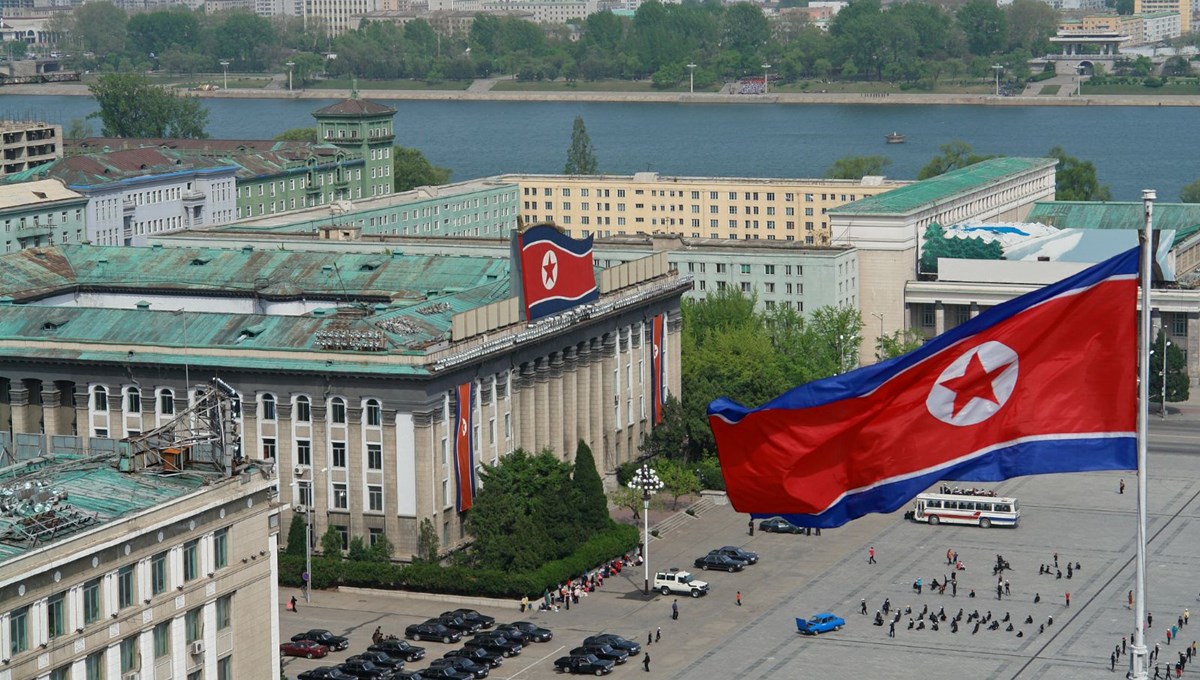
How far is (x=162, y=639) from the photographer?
212 feet

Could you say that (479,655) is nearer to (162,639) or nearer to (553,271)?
(162,639)

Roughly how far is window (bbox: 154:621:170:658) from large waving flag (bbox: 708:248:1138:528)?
26829 mm

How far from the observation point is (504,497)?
10188 centimetres

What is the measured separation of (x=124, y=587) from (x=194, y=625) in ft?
11.7

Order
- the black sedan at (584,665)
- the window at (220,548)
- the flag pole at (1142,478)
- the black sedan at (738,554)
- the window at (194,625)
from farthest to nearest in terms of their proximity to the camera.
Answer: the black sedan at (738,554) → the black sedan at (584,665) → the window at (220,548) → the window at (194,625) → the flag pole at (1142,478)

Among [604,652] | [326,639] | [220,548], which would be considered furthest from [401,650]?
[220,548]

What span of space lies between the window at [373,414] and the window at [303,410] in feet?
8.58

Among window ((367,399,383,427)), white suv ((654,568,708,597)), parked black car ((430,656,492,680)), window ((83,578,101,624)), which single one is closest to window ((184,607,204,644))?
window ((83,578,101,624))

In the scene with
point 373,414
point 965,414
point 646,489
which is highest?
point 965,414

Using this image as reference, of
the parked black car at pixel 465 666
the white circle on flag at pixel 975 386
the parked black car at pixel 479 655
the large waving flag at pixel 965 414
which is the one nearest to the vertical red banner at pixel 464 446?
the parked black car at pixel 479 655

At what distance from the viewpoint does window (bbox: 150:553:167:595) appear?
6381 centimetres

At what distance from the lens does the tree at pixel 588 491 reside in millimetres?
103188

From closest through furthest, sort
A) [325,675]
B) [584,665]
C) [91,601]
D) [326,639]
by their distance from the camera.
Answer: [91,601], [325,675], [584,665], [326,639]

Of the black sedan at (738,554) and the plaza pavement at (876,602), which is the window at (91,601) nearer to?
the plaza pavement at (876,602)
